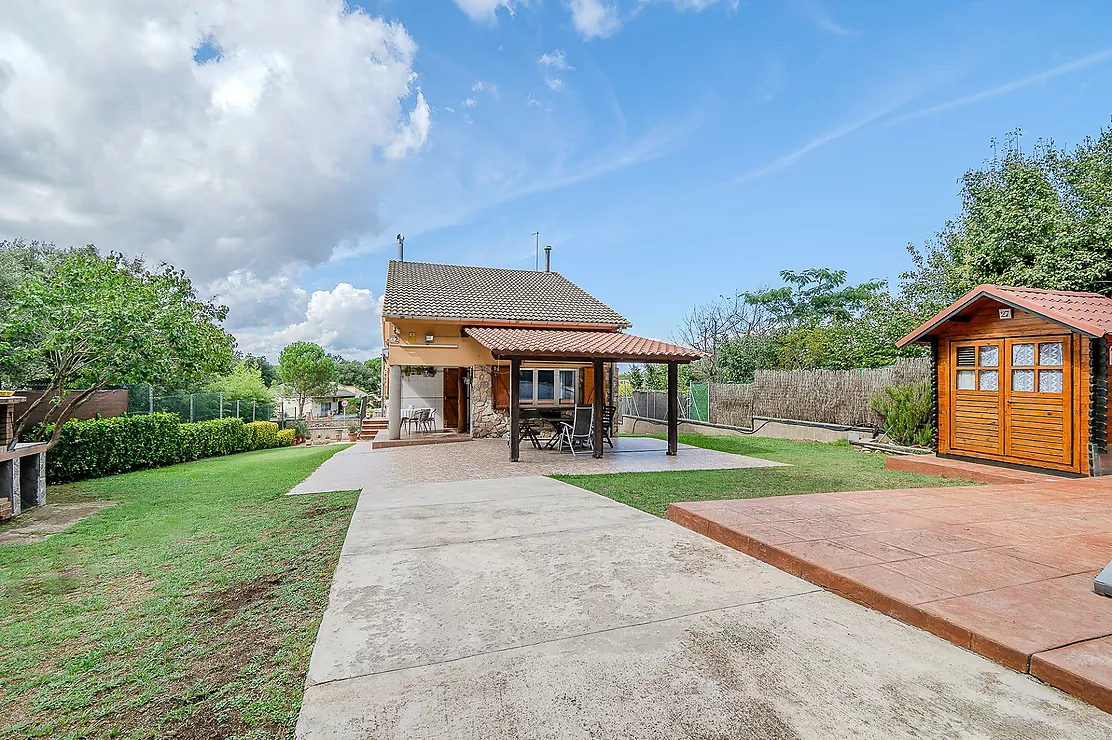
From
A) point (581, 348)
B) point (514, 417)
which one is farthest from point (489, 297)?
point (514, 417)

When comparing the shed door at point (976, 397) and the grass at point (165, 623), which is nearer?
the grass at point (165, 623)

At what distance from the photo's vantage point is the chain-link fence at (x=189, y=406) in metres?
14.1

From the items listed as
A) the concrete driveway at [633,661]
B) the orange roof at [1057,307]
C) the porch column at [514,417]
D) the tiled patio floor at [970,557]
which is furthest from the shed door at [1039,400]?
the porch column at [514,417]

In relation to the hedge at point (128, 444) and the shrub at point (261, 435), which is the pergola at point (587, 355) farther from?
the shrub at point (261, 435)

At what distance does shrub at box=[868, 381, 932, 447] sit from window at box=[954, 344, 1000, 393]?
311 centimetres

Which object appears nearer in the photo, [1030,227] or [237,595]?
[237,595]

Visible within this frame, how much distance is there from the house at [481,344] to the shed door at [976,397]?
4.89m

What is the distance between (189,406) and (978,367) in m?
19.2

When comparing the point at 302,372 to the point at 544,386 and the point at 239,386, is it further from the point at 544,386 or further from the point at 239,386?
the point at 544,386

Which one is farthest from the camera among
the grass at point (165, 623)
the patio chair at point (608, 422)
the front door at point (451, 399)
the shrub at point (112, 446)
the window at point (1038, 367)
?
the front door at point (451, 399)

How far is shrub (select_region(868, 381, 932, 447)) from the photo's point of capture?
12.0 m

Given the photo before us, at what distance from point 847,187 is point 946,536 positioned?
59.7ft

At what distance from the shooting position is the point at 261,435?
19.2m

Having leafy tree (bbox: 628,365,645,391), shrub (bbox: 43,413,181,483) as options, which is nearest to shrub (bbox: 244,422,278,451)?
shrub (bbox: 43,413,181,483)
